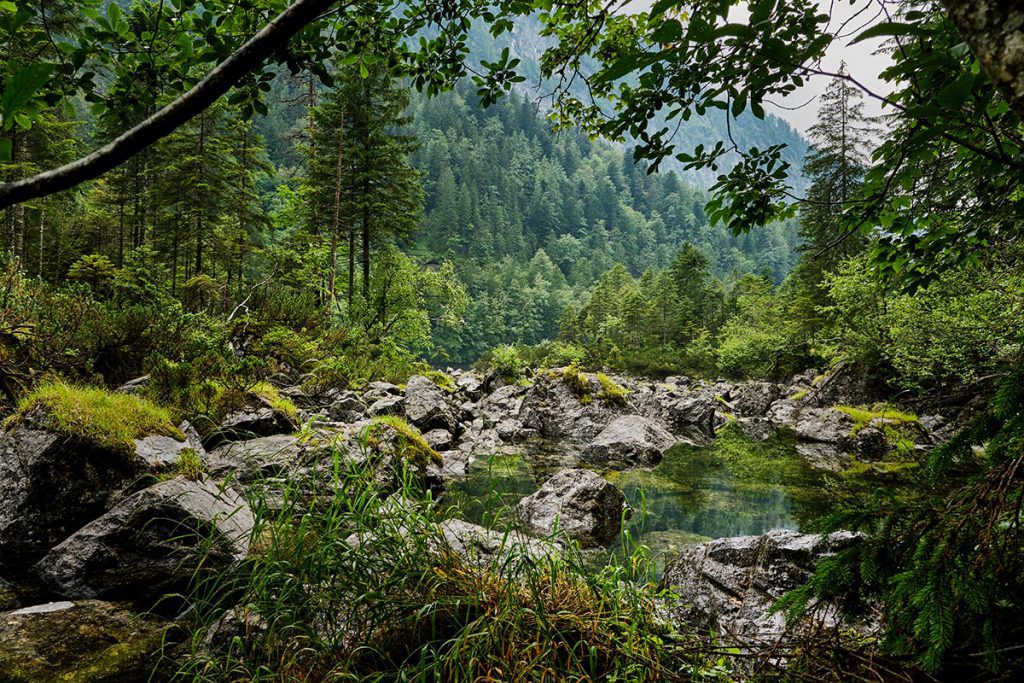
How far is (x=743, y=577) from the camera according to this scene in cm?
388

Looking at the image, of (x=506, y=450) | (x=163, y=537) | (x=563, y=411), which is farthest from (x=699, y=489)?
(x=163, y=537)

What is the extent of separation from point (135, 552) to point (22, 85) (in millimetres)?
3768

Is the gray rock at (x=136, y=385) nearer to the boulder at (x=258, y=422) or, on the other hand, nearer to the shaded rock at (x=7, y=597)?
the boulder at (x=258, y=422)

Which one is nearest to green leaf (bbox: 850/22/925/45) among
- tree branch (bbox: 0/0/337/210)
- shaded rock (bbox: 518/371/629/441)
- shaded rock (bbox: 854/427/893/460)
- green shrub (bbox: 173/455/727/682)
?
tree branch (bbox: 0/0/337/210)

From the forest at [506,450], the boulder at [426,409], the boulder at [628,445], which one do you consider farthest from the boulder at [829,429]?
the boulder at [426,409]

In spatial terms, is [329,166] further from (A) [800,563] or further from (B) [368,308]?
(A) [800,563]

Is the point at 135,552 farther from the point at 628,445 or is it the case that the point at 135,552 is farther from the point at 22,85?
the point at 628,445

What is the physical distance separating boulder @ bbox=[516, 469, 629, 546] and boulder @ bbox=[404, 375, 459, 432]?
15.7ft

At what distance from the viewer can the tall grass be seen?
211 cm

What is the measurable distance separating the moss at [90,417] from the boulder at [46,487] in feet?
0.28

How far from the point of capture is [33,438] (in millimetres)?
3869

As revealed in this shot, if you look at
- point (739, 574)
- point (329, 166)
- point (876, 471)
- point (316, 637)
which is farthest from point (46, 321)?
point (329, 166)

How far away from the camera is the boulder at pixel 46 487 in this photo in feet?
11.8

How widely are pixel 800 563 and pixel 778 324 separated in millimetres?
33150
